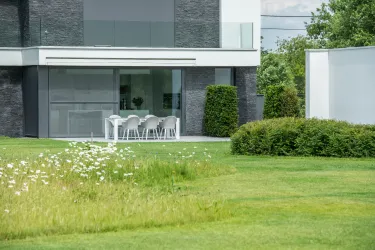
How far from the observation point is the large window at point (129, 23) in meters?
33.9

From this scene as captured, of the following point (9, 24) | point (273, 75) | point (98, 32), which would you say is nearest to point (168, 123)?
point (98, 32)

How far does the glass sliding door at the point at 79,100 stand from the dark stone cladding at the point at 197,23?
3302 mm

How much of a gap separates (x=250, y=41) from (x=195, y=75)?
267 centimetres

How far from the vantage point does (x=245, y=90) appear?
3678cm

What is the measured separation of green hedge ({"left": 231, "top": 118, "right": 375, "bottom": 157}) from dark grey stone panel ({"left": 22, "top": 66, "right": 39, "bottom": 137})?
517 inches

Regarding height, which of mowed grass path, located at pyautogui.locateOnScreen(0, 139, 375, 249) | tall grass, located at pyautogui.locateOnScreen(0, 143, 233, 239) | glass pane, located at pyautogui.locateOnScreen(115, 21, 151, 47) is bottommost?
mowed grass path, located at pyautogui.locateOnScreen(0, 139, 375, 249)

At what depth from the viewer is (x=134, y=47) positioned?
34.0 meters

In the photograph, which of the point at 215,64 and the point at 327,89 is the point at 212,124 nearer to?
the point at 215,64

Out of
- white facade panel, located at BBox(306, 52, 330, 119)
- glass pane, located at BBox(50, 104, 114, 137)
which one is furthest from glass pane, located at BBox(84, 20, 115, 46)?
white facade panel, located at BBox(306, 52, 330, 119)

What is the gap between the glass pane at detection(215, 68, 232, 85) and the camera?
36469 mm

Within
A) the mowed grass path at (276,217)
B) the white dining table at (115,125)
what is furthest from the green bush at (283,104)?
the mowed grass path at (276,217)

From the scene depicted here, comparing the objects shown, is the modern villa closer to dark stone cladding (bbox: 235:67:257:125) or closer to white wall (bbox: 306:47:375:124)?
dark stone cladding (bbox: 235:67:257:125)

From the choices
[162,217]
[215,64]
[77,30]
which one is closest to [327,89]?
[215,64]

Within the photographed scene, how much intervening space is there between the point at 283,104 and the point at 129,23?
7600 mm
